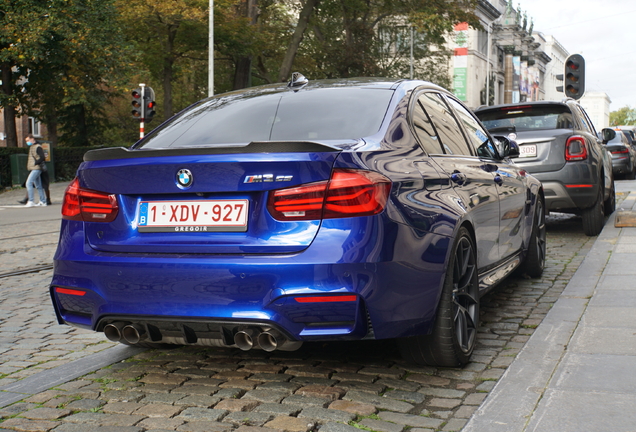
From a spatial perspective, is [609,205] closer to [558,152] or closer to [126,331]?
[558,152]

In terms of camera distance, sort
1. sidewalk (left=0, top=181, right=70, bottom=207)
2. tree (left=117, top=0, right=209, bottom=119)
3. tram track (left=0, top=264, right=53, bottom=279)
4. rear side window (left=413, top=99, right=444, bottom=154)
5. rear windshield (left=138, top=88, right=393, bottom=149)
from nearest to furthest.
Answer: rear windshield (left=138, top=88, right=393, bottom=149) → rear side window (left=413, top=99, right=444, bottom=154) → tram track (left=0, top=264, right=53, bottom=279) → sidewalk (left=0, top=181, right=70, bottom=207) → tree (left=117, top=0, right=209, bottom=119)

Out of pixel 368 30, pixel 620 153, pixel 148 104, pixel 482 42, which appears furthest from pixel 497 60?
pixel 148 104

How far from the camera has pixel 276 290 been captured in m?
3.49

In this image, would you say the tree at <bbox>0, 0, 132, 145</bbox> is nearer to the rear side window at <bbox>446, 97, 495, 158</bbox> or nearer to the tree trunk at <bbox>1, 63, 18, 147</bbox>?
the tree trunk at <bbox>1, 63, 18, 147</bbox>

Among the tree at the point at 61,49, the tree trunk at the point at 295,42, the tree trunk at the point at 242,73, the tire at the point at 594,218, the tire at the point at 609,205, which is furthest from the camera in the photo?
the tree trunk at the point at 242,73

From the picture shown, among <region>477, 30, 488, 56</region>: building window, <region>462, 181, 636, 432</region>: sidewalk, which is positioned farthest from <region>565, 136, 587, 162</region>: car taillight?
<region>477, 30, 488, 56</region>: building window

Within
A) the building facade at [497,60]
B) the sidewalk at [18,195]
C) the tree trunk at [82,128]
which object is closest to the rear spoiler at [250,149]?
the sidewalk at [18,195]

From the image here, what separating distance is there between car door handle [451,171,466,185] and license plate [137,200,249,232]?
1.41 metres

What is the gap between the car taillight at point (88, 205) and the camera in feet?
12.6

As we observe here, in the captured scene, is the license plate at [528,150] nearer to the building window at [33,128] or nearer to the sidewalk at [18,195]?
the sidewalk at [18,195]

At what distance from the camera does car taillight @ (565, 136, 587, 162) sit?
9781 millimetres

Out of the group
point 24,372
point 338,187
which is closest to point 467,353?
point 338,187

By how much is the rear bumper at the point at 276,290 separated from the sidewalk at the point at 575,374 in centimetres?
58

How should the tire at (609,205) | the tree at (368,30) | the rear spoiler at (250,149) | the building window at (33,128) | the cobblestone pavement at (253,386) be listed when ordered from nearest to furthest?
the cobblestone pavement at (253,386), the rear spoiler at (250,149), the tire at (609,205), the tree at (368,30), the building window at (33,128)
